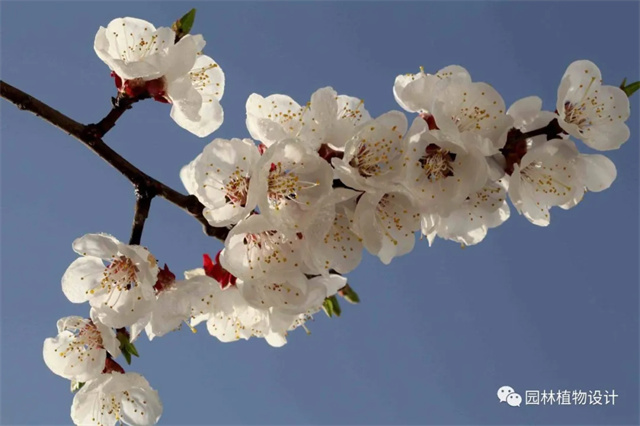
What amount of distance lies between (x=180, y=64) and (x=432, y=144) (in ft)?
3.22

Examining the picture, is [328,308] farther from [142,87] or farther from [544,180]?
[142,87]

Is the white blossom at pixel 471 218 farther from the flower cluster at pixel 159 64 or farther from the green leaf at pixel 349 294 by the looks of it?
the flower cluster at pixel 159 64

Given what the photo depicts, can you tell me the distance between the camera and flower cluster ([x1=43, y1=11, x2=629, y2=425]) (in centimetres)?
193

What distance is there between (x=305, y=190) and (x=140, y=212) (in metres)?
0.64

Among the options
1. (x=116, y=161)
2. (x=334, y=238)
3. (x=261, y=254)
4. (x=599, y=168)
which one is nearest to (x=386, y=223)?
(x=334, y=238)

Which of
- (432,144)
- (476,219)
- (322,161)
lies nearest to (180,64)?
(322,161)

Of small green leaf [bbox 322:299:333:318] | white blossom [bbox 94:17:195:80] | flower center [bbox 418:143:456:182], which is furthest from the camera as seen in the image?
small green leaf [bbox 322:299:333:318]

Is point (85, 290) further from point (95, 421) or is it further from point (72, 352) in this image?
point (95, 421)

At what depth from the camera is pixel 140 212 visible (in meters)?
2.22

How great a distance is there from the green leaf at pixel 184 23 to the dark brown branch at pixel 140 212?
634 mm

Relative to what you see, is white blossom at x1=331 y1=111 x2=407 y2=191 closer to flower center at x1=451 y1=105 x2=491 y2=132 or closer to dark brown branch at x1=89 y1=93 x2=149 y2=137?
flower center at x1=451 y1=105 x2=491 y2=132

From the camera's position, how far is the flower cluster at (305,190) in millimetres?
1931

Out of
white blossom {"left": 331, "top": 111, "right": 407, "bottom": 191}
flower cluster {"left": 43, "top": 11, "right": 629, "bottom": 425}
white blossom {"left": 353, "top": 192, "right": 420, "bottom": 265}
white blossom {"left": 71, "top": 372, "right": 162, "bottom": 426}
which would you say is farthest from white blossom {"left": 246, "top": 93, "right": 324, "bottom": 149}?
white blossom {"left": 71, "top": 372, "right": 162, "bottom": 426}

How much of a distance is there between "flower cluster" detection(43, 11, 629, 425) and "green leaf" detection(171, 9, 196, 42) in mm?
49
